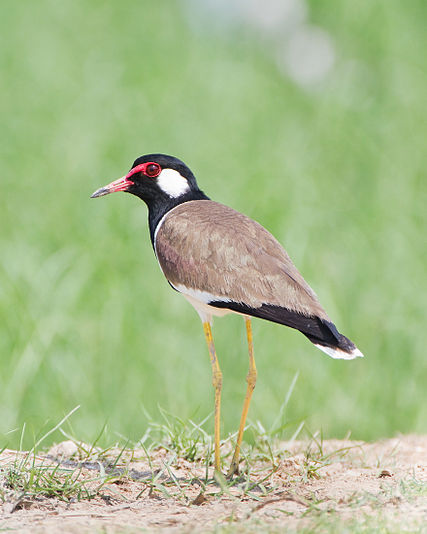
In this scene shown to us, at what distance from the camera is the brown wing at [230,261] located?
366 cm

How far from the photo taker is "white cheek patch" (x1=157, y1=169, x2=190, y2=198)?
4.24 meters

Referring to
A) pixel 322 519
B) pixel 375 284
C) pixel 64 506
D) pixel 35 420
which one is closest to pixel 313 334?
pixel 322 519

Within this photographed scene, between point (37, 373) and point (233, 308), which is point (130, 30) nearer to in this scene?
point (37, 373)

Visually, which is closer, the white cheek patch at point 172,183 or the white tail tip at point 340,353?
the white tail tip at point 340,353

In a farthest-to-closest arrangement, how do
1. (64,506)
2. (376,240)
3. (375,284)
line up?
(376,240) < (375,284) < (64,506)

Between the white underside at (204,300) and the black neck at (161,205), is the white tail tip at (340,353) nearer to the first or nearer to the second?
the white underside at (204,300)

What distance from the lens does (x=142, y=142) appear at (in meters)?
9.13

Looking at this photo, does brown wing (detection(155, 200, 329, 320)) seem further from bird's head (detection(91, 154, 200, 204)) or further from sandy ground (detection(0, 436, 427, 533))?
sandy ground (detection(0, 436, 427, 533))

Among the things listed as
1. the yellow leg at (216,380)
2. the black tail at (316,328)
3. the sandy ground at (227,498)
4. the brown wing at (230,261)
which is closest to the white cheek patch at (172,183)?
the brown wing at (230,261)

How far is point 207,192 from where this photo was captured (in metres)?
8.23

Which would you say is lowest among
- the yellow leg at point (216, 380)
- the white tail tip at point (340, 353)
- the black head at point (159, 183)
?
the yellow leg at point (216, 380)

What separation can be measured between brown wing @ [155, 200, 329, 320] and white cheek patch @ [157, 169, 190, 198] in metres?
0.21

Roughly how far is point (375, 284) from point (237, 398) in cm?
192

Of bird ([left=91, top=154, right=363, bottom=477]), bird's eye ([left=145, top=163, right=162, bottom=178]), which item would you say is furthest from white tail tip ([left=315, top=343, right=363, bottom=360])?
bird's eye ([left=145, top=163, right=162, bottom=178])
